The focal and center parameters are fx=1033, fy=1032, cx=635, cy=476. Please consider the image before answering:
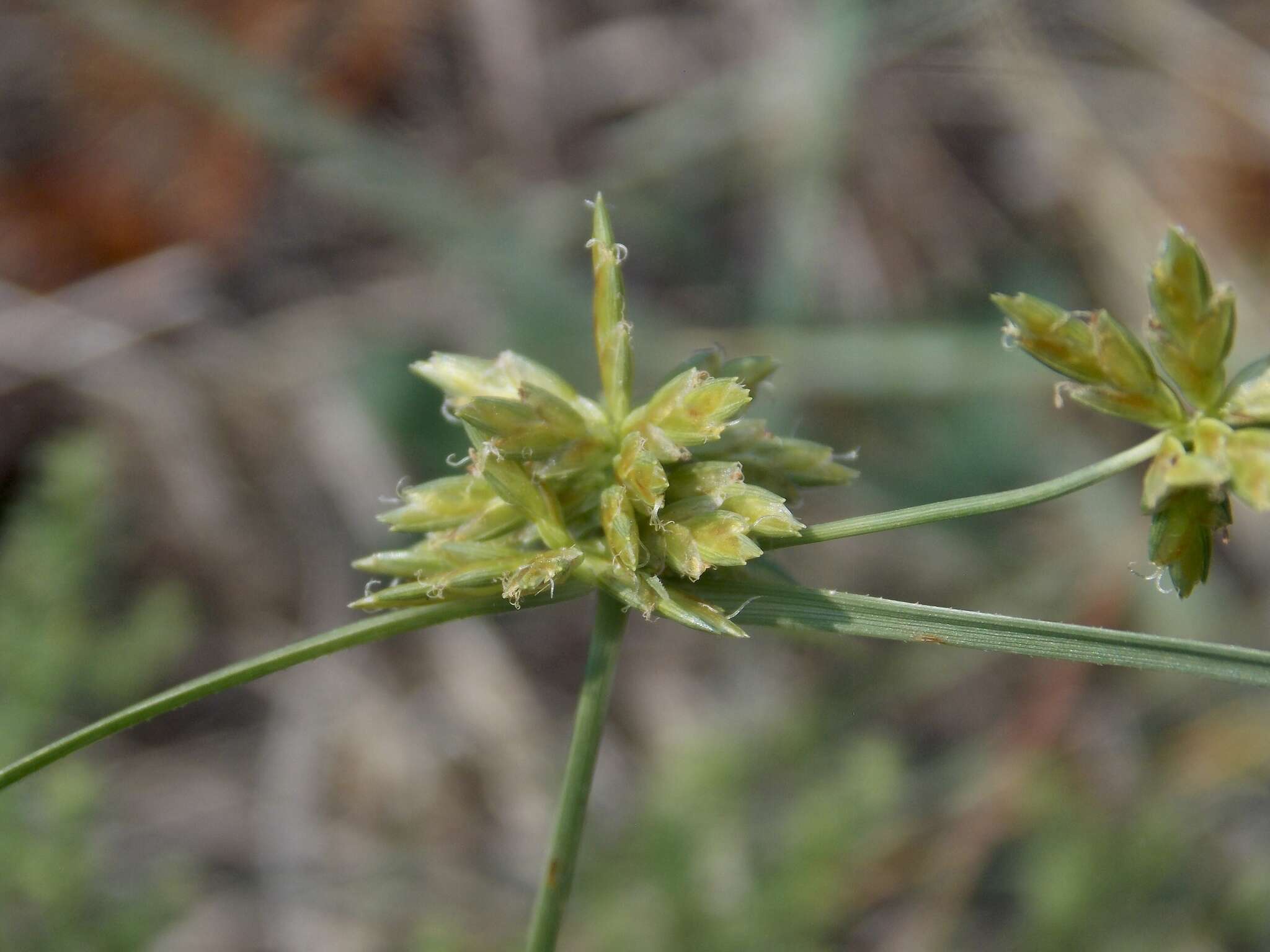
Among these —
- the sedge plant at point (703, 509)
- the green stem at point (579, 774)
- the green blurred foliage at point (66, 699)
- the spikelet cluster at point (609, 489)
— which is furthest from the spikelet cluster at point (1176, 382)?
the green blurred foliage at point (66, 699)

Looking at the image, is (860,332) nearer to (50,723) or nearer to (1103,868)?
(1103,868)

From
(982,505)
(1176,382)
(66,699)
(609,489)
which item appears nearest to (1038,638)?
(982,505)

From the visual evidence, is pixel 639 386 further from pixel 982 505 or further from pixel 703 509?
pixel 982 505

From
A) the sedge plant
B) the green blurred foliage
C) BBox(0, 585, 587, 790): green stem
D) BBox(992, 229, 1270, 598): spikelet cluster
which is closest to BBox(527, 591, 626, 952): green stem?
the sedge plant

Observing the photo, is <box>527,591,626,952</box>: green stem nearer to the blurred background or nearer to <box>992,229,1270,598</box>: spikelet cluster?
<box>992,229,1270,598</box>: spikelet cluster

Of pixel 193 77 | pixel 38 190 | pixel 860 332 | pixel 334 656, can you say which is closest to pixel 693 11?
pixel 860 332

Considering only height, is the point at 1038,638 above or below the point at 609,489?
below
